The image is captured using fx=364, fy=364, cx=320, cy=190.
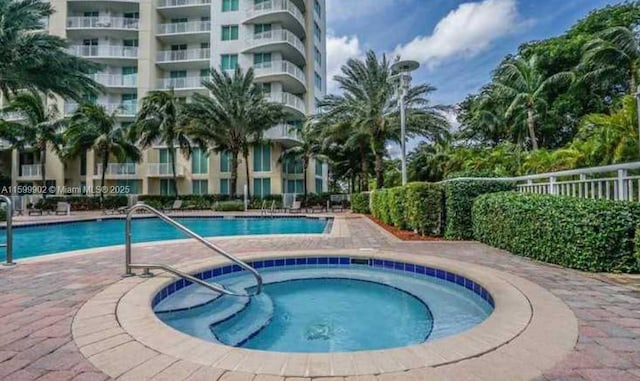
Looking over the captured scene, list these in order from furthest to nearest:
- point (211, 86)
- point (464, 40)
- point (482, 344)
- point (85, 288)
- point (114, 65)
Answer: point (114, 65) → point (211, 86) → point (464, 40) → point (85, 288) → point (482, 344)

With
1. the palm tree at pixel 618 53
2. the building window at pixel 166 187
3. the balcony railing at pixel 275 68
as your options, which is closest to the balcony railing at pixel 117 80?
the building window at pixel 166 187

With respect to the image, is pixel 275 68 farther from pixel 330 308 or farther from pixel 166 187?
pixel 330 308

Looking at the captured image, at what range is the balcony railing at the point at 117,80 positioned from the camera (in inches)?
1128

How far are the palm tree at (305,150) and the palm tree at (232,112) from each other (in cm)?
219

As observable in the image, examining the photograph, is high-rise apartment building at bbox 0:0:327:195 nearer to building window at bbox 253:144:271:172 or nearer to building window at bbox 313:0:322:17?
building window at bbox 253:144:271:172

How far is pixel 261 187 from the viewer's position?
27.6 m

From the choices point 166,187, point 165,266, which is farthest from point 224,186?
point 165,266

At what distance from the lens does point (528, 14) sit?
1636cm

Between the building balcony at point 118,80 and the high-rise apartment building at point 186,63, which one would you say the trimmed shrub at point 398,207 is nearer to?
the high-rise apartment building at point 186,63

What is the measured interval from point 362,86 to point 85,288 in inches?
634

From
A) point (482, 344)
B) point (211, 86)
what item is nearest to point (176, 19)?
point (211, 86)

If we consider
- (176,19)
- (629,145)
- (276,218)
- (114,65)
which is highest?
(176,19)

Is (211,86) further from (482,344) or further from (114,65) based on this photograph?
(482,344)

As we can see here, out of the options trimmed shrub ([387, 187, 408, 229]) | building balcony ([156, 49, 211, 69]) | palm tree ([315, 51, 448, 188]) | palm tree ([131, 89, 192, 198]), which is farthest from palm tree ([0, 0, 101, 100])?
building balcony ([156, 49, 211, 69])
